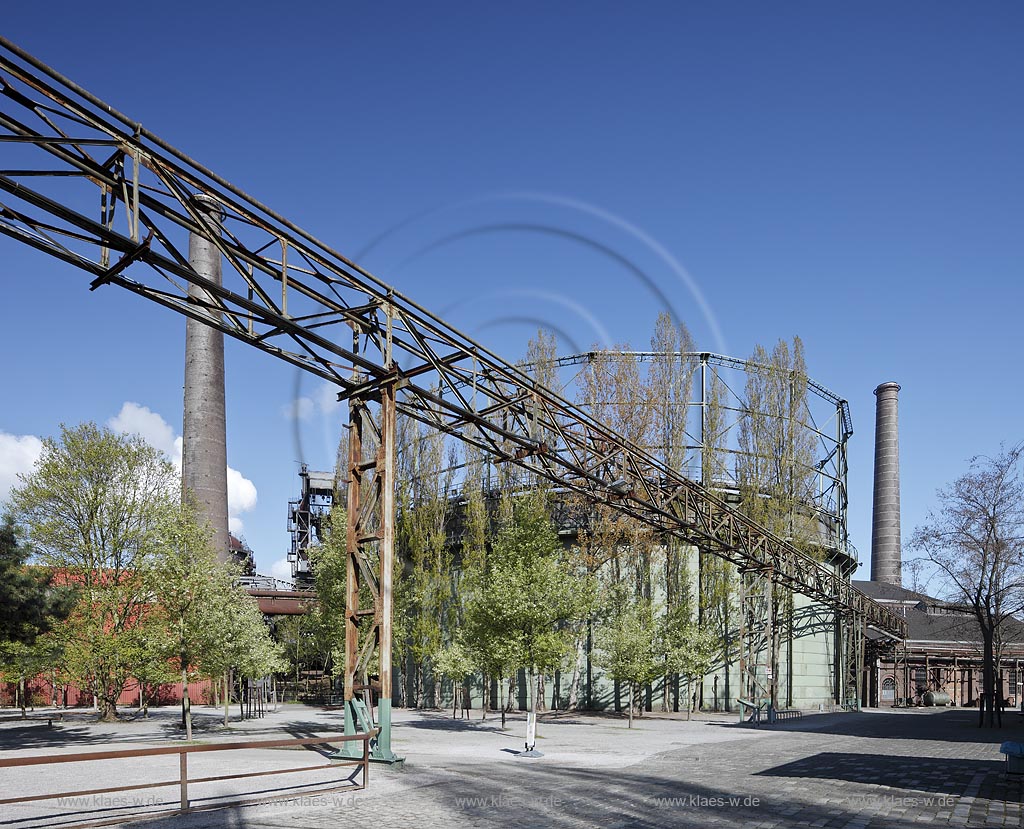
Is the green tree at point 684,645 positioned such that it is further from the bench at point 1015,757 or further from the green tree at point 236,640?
the bench at point 1015,757

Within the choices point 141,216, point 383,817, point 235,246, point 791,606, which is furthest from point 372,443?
point 791,606

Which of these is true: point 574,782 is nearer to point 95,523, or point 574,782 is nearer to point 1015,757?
point 1015,757

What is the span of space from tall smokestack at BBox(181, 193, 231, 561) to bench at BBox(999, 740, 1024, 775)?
28109mm

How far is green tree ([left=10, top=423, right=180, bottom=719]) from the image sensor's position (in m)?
27.3

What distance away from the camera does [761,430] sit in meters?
37.7

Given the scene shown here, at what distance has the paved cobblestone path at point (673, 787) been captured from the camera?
411 inches

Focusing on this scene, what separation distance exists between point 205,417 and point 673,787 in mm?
26602

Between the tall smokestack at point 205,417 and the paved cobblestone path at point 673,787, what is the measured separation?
1565 centimetres

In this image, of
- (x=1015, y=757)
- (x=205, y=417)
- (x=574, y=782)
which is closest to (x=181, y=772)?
(x=574, y=782)

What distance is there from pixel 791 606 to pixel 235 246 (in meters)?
31.3

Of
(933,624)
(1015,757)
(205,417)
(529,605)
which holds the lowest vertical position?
(933,624)

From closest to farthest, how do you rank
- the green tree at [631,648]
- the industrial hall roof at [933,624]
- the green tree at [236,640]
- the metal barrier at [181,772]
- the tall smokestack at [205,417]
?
the metal barrier at [181,772], the green tree at [236,640], the green tree at [631,648], the tall smokestack at [205,417], the industrial hall roof at [933,624]

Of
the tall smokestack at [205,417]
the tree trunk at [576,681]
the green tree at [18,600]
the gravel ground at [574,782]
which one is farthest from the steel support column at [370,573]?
the tree trunk at [576,681]

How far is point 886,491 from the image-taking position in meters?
65.0
